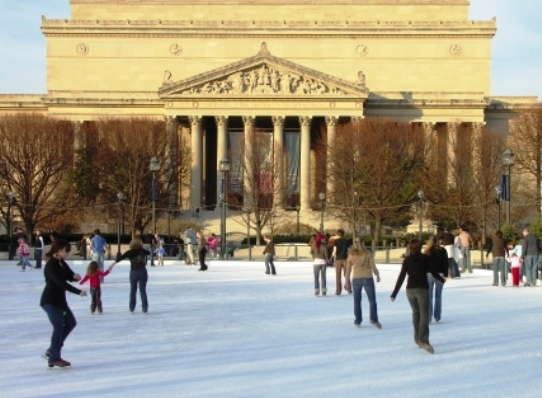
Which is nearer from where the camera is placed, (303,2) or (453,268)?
(453,268)

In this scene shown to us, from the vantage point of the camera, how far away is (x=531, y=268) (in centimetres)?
3100

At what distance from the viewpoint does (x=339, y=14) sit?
8919 cm

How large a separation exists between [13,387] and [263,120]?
233 ft

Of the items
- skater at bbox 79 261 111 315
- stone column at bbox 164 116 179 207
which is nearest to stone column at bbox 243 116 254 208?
stone column at bbox 164 116 179 207

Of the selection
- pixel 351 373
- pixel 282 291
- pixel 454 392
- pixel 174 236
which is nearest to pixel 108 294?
pixel 282 291

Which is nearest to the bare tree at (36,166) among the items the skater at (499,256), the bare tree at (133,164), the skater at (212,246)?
the bare tree at (133,164)

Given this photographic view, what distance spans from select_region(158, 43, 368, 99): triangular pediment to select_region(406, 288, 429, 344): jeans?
64.1 metres

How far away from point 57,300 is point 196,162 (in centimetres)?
6566

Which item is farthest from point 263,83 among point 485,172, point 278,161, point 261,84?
point 485,172

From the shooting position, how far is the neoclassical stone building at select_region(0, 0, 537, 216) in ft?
267

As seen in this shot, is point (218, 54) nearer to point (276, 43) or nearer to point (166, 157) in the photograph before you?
point (276, 43)

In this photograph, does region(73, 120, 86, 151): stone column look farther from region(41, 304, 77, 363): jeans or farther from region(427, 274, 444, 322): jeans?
region(41, 304, 77, 363): jeans

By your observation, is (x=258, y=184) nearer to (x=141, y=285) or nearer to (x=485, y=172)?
(x=485, y=172)

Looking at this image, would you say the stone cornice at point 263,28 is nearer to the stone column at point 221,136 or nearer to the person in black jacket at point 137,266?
the stone column at point 221,136
